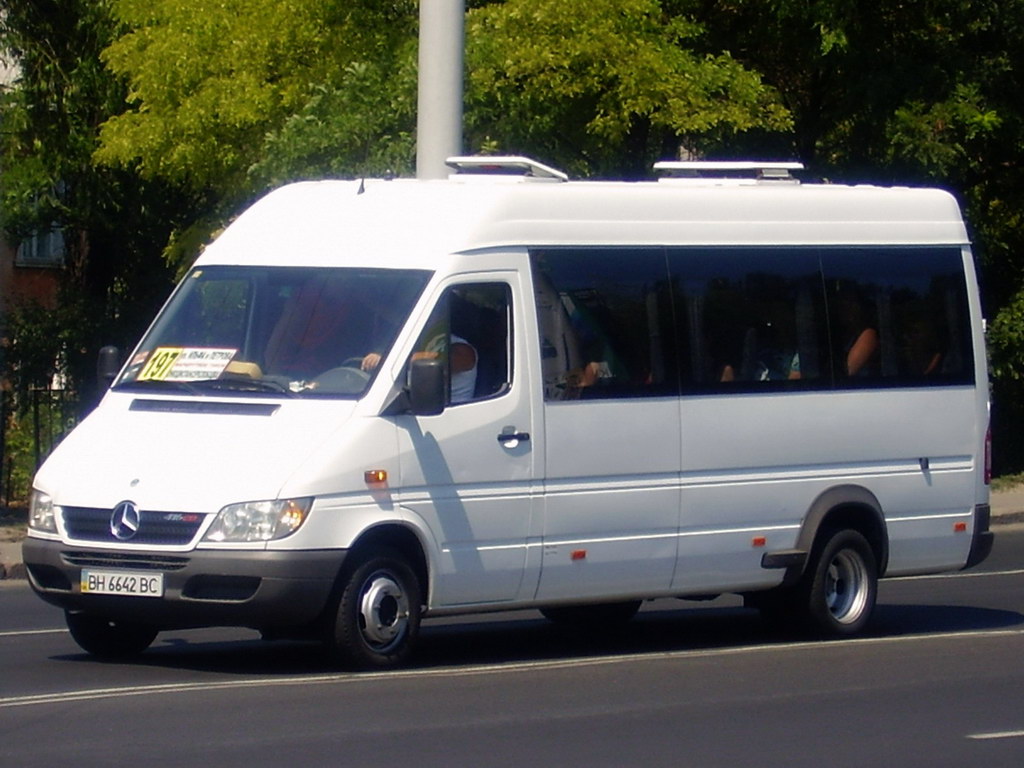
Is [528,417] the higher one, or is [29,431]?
[528,417]

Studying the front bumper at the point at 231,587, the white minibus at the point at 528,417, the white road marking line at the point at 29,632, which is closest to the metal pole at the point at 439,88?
the white minibus at the point at 528,417

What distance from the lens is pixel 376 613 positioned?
10.2 m

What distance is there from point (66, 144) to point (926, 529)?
15.2 m

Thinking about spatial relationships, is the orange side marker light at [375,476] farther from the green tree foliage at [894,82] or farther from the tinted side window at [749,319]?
the green tree foliage at [894,82]

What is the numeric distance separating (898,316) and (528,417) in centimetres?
322

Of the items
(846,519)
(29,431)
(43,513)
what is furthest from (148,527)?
(29,431)

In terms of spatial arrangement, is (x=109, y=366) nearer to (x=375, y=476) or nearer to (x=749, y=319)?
(x=375, y=476)

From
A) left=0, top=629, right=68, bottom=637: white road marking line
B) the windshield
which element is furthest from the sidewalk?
the windshield

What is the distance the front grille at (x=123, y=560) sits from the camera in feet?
32.0

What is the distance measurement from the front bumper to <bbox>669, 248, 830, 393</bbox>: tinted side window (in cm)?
283

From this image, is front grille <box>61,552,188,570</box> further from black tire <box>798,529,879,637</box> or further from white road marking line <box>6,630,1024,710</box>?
black tire <box>798,529,879,637</box>

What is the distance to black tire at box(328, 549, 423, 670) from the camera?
32.8 feet

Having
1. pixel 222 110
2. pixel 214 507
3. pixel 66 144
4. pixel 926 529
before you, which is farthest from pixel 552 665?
pixel 66 144

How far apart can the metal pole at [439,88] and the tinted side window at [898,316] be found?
4.98 m
